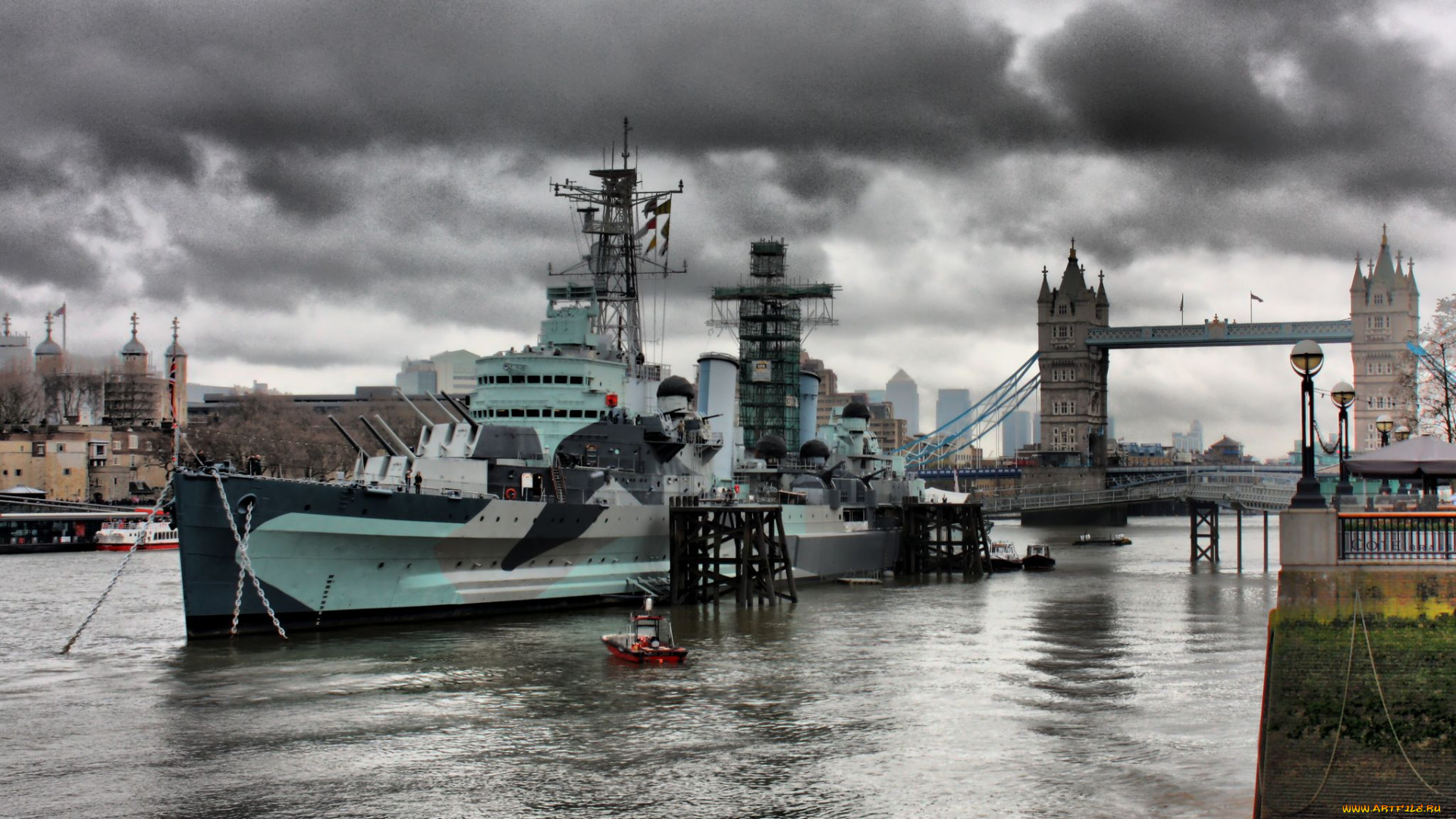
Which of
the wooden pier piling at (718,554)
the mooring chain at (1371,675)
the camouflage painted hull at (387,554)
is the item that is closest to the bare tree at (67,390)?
the wooden pier piling at (718,554)

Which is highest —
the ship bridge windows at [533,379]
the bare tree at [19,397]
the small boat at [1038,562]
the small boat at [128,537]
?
the bare tree at [19,397]

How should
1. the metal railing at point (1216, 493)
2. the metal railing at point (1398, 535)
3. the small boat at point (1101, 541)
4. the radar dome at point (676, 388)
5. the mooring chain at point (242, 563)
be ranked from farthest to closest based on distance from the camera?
the small boat at point (1101, 541) → the metal railing at point (1216, 493) → the radar dome at point (676, 388) → the mooring chain at point (242, 563) → the metal railing at point (1398, 535)

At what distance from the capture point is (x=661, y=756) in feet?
67.0

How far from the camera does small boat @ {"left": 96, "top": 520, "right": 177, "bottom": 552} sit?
248ft

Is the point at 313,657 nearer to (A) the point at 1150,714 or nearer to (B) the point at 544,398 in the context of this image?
(B) the point at 544,398

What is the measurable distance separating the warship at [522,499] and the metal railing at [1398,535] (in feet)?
76.3

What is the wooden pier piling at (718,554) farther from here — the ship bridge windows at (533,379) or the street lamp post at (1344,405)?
the street lamp post at (1344,405)

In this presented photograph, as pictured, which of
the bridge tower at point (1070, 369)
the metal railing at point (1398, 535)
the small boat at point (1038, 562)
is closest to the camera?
the metal railing at point (1398, 535)

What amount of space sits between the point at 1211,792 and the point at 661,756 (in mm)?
8009

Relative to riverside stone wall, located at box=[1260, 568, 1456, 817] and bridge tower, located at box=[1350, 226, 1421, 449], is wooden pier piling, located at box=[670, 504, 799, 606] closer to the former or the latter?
riverside stone wall, located at box=[1260, 568, 1456, 817]

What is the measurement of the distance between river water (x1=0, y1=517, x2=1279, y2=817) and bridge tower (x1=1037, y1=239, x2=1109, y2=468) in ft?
393

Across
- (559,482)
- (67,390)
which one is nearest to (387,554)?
(559,482)

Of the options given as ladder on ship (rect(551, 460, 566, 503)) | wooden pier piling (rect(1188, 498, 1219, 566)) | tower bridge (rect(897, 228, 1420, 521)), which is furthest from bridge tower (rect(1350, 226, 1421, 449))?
Result: ladder on ship (rect(551, 460, 566, 503))

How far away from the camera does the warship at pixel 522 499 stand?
31219 millimetres
